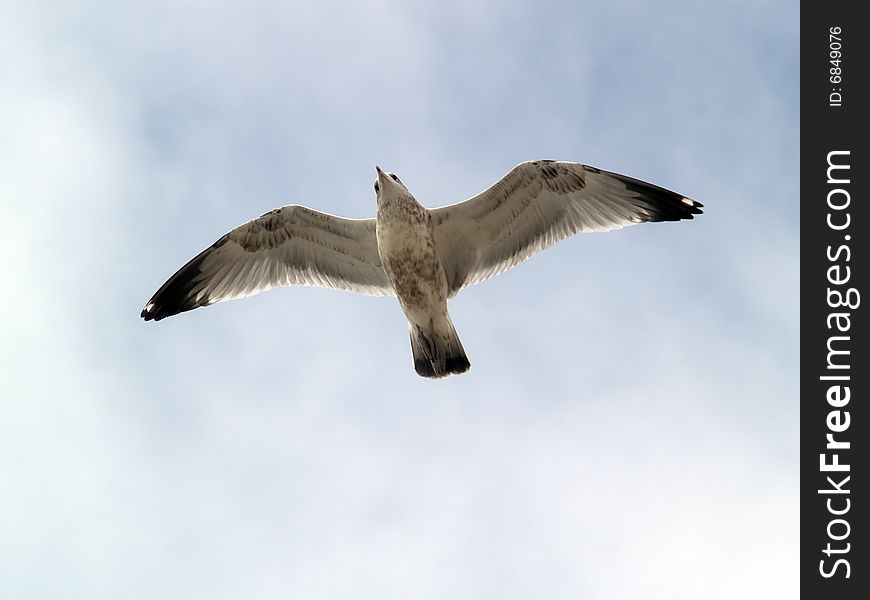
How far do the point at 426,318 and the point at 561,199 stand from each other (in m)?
2.08

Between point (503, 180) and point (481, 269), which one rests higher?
point (503, 180)

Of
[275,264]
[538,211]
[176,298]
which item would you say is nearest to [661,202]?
[538,211]

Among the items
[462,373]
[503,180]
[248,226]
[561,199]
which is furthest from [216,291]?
[561,199]

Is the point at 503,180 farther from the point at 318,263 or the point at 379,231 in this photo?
the point at 318,263

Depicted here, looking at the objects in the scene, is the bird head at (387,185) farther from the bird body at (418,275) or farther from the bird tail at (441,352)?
the bird tail at (441,352)

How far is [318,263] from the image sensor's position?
9.02m

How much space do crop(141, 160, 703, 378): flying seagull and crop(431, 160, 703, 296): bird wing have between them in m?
0.01

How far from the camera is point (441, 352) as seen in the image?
838 cm

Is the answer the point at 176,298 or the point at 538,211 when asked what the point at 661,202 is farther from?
the point at 176,298

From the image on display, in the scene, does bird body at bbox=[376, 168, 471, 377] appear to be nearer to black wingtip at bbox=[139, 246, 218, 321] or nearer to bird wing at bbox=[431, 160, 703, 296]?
bird wing at bbox=[431, 160, 703, 296]

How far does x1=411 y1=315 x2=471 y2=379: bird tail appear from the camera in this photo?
328 inches

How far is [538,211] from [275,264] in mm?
3329
